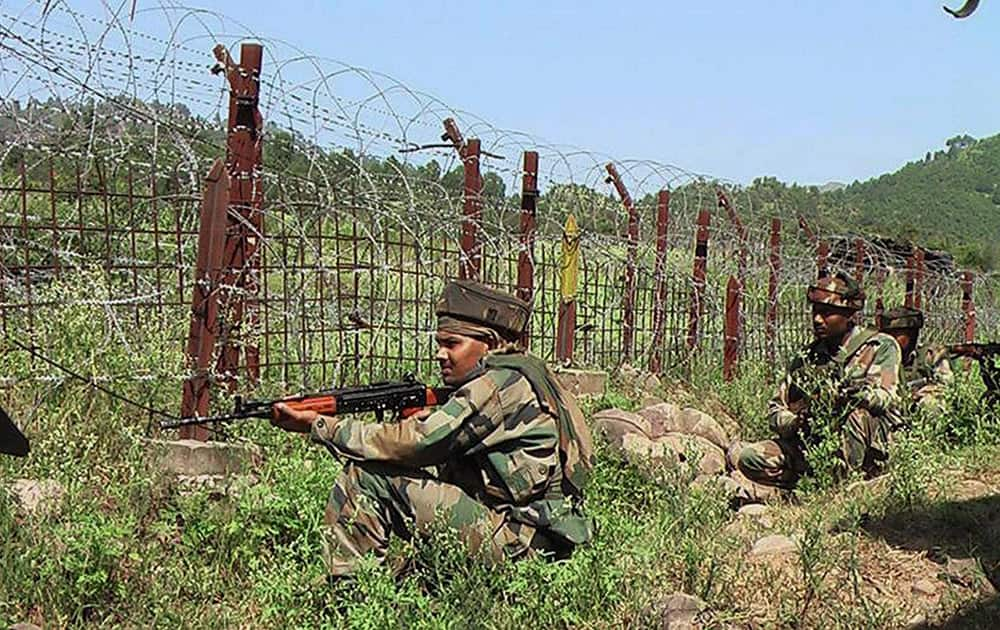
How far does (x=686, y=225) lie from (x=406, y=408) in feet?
20.3

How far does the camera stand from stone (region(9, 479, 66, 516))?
14.0ft

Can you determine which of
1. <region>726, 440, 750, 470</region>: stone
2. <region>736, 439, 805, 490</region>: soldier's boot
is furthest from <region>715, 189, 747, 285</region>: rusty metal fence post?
<region>736, 439, 805, 490</region>: soldier's boot

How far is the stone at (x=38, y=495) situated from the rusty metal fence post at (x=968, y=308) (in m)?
12.4

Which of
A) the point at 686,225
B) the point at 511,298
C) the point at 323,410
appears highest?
the point at 686,225

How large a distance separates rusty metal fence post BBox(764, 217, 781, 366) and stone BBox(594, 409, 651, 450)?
406 centimetres

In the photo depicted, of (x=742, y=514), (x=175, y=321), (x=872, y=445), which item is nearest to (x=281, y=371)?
(x=175, y=321)

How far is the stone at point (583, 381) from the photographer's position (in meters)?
8.19

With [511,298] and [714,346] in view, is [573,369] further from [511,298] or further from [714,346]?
[511,298]

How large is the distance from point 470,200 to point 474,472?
3.47 metres

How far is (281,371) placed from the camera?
711 cm

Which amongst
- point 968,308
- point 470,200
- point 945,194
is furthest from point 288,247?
point 945,194

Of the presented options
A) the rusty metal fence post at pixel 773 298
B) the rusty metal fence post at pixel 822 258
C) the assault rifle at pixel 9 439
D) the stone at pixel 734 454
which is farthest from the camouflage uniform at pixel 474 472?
the rusty metal fence post at pixel 822 258

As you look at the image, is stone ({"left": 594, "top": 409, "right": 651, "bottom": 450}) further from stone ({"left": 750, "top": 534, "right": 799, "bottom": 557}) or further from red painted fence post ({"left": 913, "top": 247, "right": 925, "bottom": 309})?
red painted fence post ({"left": 913, "top": 247, "right": 925, "bottom": 309})

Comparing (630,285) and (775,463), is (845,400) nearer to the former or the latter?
(775,463)
